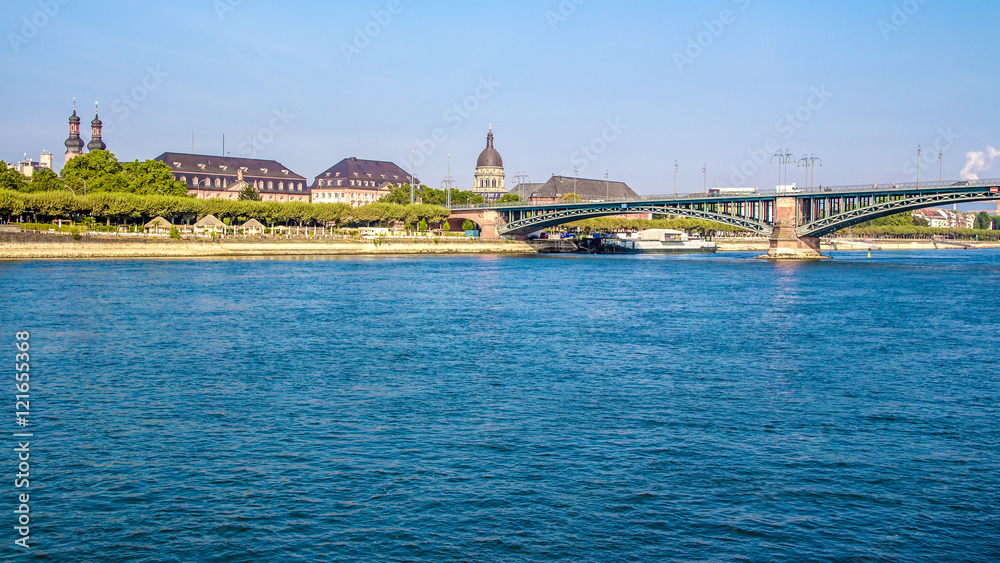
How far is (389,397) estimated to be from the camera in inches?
801

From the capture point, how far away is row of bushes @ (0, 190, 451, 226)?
268ft

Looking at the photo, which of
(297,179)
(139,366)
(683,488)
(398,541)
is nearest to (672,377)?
(683,488)

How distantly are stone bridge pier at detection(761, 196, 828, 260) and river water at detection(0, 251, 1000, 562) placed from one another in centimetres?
5730

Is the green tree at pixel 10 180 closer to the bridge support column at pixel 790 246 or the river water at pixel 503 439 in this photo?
the river water at pixel 503 439

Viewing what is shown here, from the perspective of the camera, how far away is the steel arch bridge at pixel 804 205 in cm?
7644

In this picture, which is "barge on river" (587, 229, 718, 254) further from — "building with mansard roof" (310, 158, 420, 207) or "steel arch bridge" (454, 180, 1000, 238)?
"building with mansard roof" (310, 158, 420, 207)

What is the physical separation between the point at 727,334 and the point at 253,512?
75.3 ft

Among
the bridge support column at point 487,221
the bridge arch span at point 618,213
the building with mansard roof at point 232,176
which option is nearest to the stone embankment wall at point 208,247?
the bridge support column at point 487,221

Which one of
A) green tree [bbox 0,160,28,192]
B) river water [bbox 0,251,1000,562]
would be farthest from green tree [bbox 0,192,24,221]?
river water [bbox 0,251,1000,562]

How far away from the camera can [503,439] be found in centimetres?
1670

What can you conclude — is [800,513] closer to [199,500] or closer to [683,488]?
[683,488]

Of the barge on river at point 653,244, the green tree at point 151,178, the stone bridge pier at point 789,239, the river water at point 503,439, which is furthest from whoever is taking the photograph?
the barge on river at point 653,244

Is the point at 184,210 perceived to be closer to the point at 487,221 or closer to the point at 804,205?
the point at 487,221

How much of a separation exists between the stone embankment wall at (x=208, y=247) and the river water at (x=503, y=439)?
131ft
